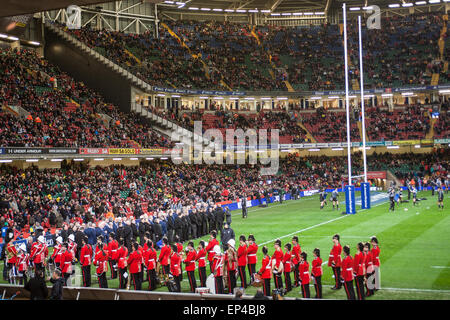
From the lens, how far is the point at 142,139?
1711 inches

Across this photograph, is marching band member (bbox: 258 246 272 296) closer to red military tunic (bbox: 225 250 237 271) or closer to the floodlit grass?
red military tunic (bbox: 225 250 237 271)

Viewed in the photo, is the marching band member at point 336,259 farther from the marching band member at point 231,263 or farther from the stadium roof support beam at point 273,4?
the stadium roof support beam at point 273,4

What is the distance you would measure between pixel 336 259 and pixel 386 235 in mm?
10214

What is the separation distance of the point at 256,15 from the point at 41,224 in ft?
181

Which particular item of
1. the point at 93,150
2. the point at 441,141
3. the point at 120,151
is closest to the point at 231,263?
the point at 93,150

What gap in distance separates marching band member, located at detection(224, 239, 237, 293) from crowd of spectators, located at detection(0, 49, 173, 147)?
22.1 metres

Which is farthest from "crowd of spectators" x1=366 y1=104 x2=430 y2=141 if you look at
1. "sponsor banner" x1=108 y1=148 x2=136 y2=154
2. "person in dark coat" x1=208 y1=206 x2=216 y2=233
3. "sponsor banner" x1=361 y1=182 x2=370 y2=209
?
"person in dark coat" x1=208 y1=206 x2=216 y2=233

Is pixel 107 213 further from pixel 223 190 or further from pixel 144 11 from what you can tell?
pixel 144 11

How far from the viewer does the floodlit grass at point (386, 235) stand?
14500 mm

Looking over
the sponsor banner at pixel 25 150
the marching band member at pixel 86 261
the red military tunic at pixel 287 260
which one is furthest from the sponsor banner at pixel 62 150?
the red military tunic at pixel 287 260

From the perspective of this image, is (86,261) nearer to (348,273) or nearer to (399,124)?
(348,273)

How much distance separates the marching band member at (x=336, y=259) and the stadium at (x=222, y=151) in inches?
2.2
